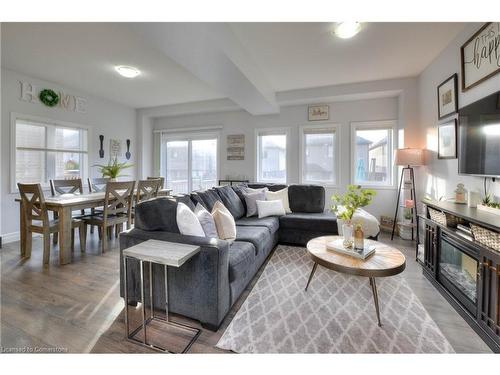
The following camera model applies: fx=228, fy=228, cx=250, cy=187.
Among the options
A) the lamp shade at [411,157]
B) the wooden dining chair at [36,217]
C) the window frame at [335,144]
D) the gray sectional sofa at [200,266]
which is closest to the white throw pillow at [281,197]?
the gray sectional sofa at [200,266]

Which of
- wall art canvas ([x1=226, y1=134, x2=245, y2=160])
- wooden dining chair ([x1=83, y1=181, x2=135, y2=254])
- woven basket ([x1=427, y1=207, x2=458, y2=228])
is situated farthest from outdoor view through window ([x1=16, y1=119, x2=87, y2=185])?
woven basket ([x1=427, y1=207, x2=458, y2=228])

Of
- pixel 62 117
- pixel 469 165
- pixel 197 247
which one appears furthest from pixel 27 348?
pixel 62 117

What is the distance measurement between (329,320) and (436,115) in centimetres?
317

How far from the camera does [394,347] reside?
142cm

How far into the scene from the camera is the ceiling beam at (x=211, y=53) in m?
1.99

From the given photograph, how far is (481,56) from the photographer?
2.18 meters

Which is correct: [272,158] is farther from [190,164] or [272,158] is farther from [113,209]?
[113,209]

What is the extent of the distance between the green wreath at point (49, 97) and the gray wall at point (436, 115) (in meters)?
5.91

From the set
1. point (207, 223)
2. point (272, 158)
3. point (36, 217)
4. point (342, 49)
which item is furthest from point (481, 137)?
point (36, 217)

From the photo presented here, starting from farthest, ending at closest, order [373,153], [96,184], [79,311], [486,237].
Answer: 1. [373,153]
2. [96,184]
3. [79,311]
4. [486,237]

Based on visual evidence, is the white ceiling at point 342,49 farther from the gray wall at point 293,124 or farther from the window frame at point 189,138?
the window frame at point 189,138

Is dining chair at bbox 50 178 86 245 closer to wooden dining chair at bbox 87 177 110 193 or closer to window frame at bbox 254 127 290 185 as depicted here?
wooden dining chair at bbox 87 177 110 193

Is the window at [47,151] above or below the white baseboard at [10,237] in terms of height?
above

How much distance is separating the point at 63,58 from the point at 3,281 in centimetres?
284
